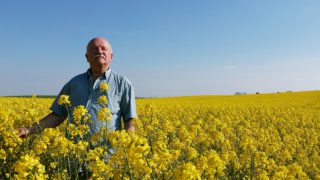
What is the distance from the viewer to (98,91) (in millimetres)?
4215

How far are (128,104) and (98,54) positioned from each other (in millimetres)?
644

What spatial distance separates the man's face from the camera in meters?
4.04

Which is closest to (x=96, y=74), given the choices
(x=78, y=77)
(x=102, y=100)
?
(x=78, y=77)

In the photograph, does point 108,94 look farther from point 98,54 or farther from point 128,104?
point 98,54

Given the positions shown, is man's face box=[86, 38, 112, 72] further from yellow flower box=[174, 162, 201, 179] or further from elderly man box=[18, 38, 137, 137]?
yellow flower box=[174, 162, 201, 179]

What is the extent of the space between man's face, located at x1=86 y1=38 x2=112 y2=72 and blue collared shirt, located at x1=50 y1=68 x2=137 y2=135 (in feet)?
0.45

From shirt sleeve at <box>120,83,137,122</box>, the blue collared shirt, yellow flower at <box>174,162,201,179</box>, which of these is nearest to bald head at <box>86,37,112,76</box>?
the blue collared shirt

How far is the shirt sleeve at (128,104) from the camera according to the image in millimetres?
4203

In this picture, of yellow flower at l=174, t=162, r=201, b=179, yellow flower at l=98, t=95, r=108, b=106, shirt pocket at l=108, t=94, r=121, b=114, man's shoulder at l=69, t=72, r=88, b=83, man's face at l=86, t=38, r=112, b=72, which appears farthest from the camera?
man's shoulder at l=69, t=72, r=88, b=83

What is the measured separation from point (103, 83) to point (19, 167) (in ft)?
5.84

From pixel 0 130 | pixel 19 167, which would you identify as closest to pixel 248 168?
pixel 0 130

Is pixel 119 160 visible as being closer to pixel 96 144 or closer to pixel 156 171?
pixel 156 171

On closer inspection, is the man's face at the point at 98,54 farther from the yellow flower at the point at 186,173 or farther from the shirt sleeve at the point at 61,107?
the yellow flower at the point at 186,173

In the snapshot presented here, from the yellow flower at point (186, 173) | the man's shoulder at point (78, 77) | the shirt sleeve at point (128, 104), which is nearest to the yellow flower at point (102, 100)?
the shirt sleeve at point (128, 104)
